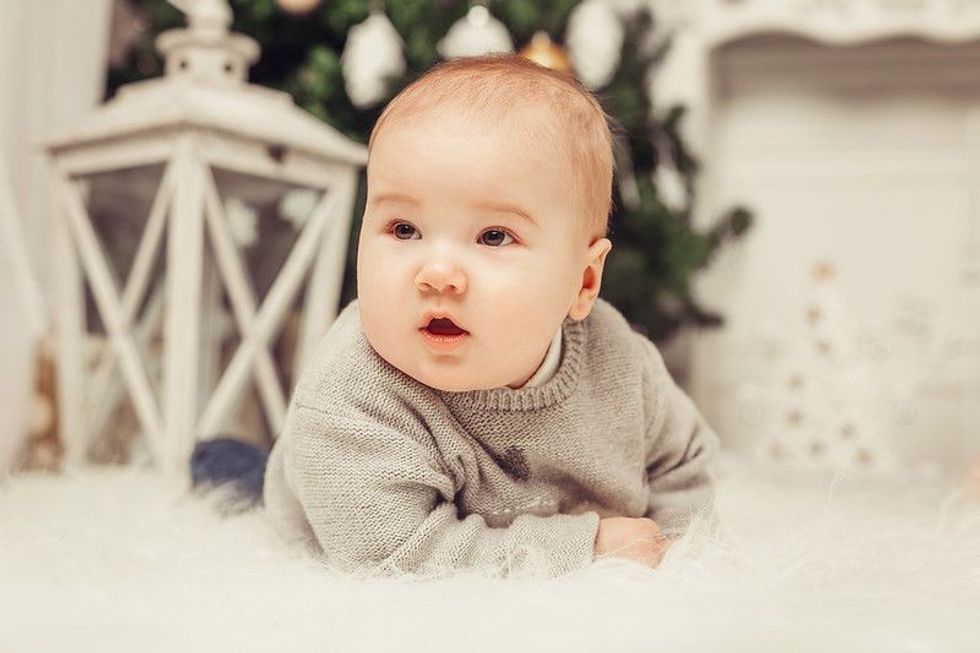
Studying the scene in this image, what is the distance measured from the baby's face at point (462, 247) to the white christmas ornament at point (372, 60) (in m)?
0.86

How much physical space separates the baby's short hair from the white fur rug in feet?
0.94

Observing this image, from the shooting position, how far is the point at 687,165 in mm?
1989

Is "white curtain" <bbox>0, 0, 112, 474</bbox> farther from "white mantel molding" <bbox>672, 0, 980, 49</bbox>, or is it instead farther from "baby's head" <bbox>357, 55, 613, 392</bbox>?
"white mantel molding" <bbox>672, 0, 980, 49</bbox>

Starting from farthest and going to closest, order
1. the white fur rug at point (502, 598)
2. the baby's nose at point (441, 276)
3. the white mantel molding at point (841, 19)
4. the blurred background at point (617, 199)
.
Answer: the white mantel molding at point (841, 19)
the blurred background at point (617, 199)
the baby's nose at point (441, 276)
the white fur rug at point (502, 598)

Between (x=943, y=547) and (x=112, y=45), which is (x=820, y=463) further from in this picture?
(x=112, y=45)

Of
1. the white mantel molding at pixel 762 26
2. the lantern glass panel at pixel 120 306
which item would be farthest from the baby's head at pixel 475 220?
the white mantel molding at pixel 762 26

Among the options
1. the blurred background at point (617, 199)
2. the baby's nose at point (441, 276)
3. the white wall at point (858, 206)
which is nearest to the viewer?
the baby's nose at point (441, 276)

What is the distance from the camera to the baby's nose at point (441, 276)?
0.71 meters

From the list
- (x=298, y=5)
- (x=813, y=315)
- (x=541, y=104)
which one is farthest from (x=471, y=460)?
(x=813, y=315)

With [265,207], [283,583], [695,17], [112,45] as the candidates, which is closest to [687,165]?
[695,17]

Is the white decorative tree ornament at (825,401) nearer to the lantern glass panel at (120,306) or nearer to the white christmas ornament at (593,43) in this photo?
the white christmas ornament at (593,43)

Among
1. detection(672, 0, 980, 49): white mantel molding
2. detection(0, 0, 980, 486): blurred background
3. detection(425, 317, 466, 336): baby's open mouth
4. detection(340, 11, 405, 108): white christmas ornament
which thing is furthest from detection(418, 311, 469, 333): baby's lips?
detection(672, 0, 980, 49): white mantel molding

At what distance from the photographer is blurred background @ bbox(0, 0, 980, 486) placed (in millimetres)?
1420

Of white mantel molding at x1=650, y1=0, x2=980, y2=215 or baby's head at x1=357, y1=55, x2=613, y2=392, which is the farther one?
white mantel molding at x1=650, y1=0, x2=980, y2=215
